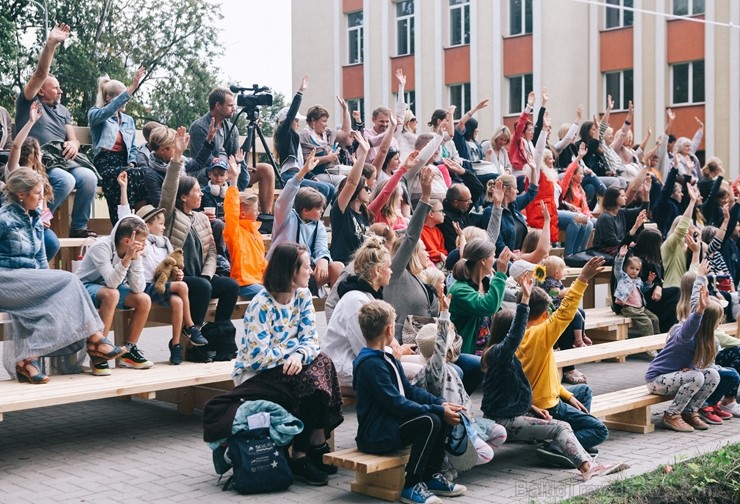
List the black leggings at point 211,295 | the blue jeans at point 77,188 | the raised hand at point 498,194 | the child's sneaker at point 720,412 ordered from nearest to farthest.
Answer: the black leggings at point 211,295, the child's sneaker at point 720,412, the blue jeans at point 77,188, the raised hand at point 498,194

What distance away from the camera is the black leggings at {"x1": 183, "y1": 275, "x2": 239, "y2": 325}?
8547 millimetres

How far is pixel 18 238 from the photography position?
7371 millimetres

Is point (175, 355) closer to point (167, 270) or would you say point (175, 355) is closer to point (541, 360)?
point (167, 270)

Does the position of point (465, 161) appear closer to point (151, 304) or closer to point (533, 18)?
point (151, 304)

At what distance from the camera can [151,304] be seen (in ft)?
27.7

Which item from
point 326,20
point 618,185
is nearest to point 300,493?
point 618,185

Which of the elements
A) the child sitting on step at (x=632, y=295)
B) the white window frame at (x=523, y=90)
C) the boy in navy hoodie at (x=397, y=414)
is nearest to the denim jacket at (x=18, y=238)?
the boy in navy hoodie at (x=397, y=414)

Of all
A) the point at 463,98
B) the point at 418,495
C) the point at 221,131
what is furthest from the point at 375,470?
the point at 463,98

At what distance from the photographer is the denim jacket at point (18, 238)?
24.0 feet

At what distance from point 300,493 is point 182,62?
1441 inches

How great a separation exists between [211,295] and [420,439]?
310 centimetres

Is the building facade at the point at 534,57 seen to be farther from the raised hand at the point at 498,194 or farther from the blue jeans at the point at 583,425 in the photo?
the blue jeans at the point at 583,425

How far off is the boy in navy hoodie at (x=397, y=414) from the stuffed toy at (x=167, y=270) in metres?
2.39

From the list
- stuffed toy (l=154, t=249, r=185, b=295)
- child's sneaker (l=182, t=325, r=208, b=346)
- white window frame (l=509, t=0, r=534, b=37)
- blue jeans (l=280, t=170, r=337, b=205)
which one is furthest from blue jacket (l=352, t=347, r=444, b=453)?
white window frame (l=509, t=0, r=534, b=37)
